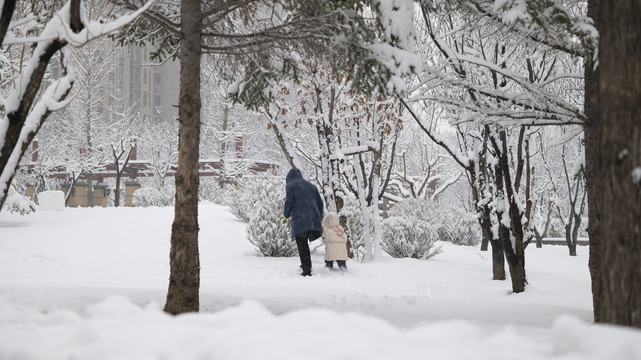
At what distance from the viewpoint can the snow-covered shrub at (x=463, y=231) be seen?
17.8 meters

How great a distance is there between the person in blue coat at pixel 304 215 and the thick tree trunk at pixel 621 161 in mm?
6224

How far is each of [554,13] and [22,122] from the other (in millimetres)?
4349

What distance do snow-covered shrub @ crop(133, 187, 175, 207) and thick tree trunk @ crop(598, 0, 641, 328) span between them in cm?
2203

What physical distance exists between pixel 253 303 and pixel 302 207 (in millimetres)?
6433

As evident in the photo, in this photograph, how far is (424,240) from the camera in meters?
12.4

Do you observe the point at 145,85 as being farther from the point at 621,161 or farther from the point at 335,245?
the point at 621,161

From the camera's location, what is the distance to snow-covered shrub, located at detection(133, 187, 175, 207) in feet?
78.1

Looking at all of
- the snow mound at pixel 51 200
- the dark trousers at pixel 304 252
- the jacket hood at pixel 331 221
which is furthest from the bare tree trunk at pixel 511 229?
the snow mound at pixel 51 200

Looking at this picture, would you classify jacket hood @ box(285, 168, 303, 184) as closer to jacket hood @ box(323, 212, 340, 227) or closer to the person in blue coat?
the person in blue coat

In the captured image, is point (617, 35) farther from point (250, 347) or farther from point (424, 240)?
point (424, 240)

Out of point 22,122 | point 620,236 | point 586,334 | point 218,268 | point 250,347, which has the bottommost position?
point 218,268

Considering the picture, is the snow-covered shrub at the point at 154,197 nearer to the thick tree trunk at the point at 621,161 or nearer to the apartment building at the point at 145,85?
the thick tree trunk at the point at 621,161

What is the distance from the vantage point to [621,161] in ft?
8.82

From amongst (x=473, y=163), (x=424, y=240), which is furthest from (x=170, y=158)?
(x=473, y=163)
